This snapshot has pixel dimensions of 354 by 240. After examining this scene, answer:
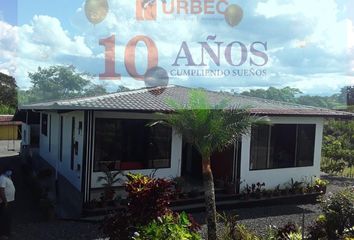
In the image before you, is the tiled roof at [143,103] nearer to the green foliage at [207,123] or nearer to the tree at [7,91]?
the green foliage at [207,123]

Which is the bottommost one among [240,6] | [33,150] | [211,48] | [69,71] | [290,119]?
[33,150]

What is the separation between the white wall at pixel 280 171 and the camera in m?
12.7

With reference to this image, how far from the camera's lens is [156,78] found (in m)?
13.4

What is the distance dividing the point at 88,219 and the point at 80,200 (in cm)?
111

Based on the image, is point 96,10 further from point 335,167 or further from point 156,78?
point 335,167

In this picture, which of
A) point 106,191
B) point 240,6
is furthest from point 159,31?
point 106,191

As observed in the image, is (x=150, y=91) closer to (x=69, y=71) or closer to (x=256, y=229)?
(x=69, y=71)

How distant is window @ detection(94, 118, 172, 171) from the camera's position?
11172mm

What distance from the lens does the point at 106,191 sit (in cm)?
1033

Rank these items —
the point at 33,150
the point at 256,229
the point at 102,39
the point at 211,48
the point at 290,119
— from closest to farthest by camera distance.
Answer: the point at 256,229 → the point at 102,39 → the point at 211,48 → the point at 290,119 → the point at 33,150

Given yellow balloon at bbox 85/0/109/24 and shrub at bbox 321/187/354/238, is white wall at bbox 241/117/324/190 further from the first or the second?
yellow balloon at bbox 85/0/109/24

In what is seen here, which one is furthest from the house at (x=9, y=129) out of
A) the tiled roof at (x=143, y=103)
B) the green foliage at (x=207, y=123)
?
the green foliage at (x=207, y=123)

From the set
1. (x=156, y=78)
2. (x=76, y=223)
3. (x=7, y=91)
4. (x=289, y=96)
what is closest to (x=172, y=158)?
(x=156, y=78)

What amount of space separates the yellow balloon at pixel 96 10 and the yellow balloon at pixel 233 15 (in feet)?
10.7
